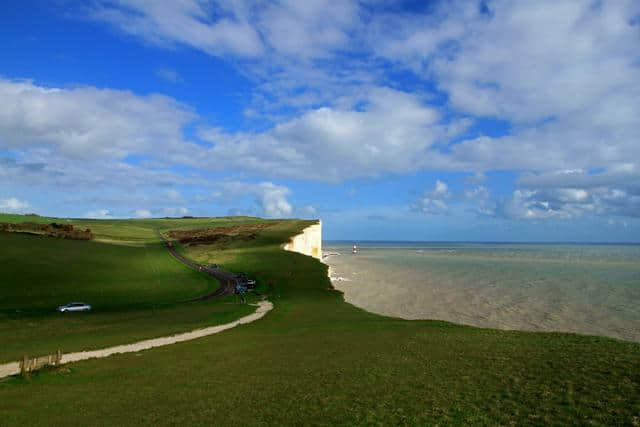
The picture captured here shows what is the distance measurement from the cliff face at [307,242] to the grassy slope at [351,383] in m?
99.6

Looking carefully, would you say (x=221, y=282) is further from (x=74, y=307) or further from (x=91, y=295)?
(x=74, y=307)

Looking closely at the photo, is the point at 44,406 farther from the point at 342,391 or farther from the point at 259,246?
the point at 259,246

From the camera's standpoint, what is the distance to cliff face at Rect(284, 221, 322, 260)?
136700mm

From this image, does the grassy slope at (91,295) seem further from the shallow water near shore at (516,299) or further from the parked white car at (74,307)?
the shallow water near shore at (516,299)

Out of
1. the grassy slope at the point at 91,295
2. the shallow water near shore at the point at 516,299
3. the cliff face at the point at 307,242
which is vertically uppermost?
the cliff face at the point at 307,242

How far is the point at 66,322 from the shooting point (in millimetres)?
40250

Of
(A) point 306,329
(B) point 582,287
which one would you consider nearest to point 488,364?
(A) point 306,329

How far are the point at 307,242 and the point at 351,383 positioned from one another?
134162mm

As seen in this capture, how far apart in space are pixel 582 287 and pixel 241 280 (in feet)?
187

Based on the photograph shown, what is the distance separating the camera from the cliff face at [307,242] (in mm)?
136700

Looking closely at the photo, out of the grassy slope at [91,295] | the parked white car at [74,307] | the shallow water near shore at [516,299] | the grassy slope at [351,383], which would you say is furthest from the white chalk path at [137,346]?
the shallow water near shore at [516,299]

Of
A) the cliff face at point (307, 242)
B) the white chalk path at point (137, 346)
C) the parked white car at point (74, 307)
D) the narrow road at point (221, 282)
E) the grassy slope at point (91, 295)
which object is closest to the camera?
the white chalk path at point (137, 346)

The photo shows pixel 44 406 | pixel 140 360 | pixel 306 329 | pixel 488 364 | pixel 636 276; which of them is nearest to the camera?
pixel 44 406

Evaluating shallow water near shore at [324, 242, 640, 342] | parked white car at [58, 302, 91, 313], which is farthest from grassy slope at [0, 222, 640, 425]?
parked white car at [58, 302, 91, 313]
